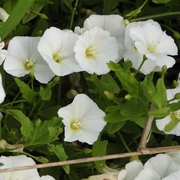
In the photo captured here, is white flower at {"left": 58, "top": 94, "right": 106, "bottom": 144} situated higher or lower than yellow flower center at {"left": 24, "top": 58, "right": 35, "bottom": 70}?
lower

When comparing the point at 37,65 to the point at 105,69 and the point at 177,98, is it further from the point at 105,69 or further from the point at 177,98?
the point at 177,98

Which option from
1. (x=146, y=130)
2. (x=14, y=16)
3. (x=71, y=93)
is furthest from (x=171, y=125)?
(x=14, y=16)

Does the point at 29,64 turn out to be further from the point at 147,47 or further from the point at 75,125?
the point at 147,47

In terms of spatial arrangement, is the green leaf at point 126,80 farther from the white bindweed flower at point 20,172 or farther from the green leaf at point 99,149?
the white bindweed flower at point 20,172

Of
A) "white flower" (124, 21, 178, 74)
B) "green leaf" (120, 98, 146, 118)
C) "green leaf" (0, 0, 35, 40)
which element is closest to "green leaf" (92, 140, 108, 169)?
"green leaf" (120, 98, 146, 118)

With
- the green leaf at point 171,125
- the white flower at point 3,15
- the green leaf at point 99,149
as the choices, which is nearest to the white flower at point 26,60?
the white flower at point 3,15

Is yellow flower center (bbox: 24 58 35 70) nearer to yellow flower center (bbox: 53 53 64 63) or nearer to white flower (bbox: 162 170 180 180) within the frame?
yellow flower center (bbox: 53 53 64 63)
